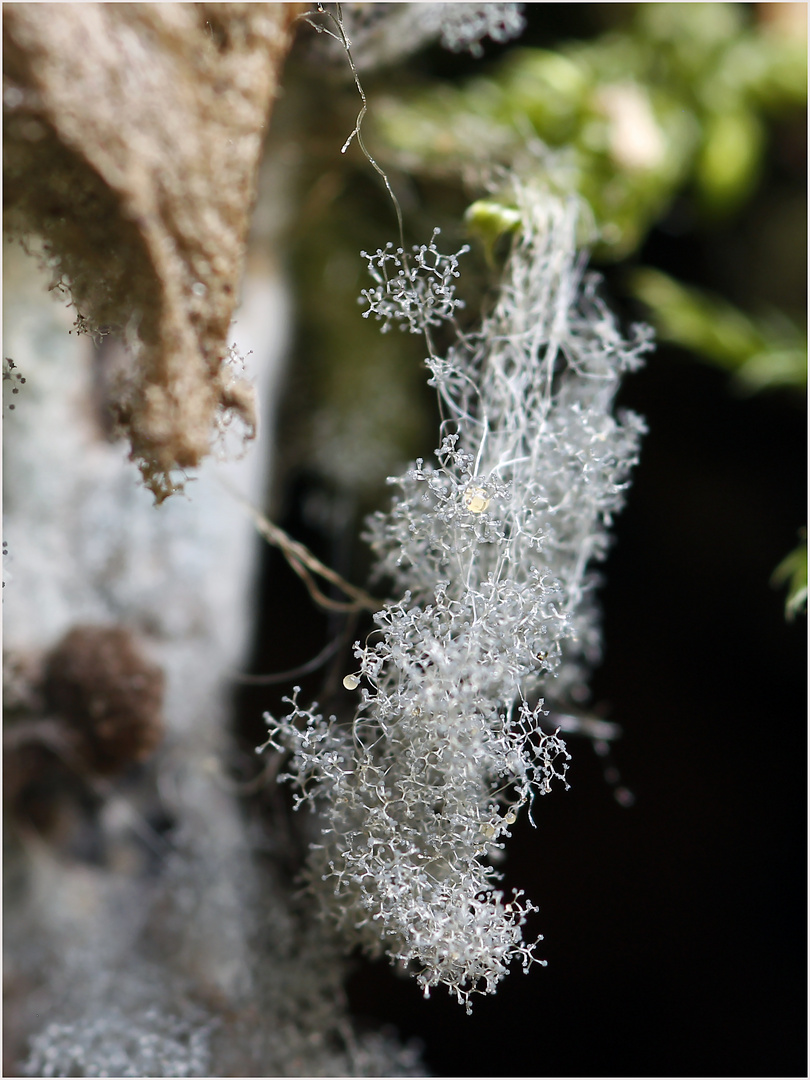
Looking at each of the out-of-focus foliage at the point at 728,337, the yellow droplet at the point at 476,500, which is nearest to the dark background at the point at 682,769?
the out-of-focus foliage at the point at 728,337

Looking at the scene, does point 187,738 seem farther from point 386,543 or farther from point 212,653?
point 386,543

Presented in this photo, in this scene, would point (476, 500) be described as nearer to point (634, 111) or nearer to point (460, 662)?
point (460, 662)

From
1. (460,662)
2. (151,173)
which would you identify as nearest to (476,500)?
(460,662)

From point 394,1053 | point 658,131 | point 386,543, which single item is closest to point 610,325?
point 386,543

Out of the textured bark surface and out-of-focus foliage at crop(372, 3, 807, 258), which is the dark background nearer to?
out-of-focus foliage at crop(372, 3, 807, 258)

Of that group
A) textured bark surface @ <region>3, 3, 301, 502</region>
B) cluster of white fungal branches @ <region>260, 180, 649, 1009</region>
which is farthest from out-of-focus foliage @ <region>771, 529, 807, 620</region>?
textured bark surface @ <region>3, 3, 301, 502</region>

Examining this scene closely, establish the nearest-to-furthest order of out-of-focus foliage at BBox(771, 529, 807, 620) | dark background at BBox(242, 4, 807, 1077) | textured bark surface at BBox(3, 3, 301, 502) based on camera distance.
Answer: textured bark surface at BBox(3, 3, 301, 502), out-of-focus foliage at BBox(771, 529, 807, 620), dark background at BBox(242, 4, 807, 1077)

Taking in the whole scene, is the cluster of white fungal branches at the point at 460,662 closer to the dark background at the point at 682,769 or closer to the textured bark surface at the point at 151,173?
the textured bark surface at the point at 151,173
